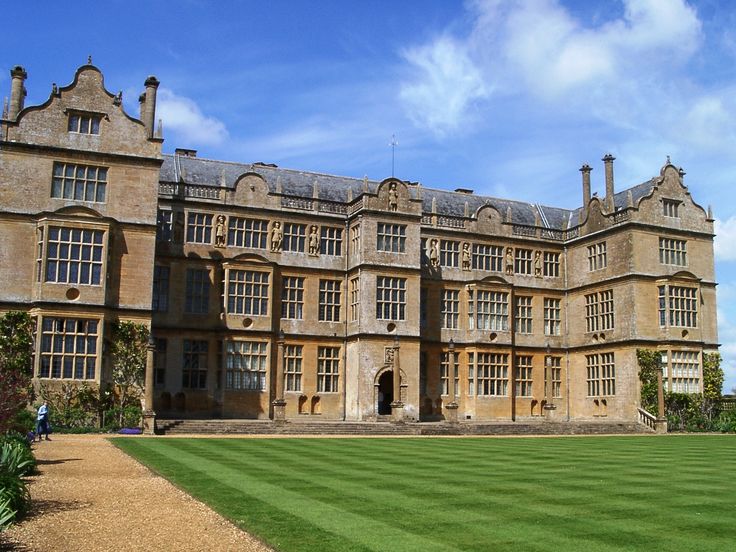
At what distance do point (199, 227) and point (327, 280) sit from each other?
6.55 m

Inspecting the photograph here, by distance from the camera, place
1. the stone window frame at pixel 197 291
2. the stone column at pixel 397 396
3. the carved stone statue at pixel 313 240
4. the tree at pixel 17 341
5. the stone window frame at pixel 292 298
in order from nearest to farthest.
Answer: the tree at pixel 17 341
the stone column at pixel 397 396
the stone window frame at pixel 197 291
the stone window frame at pixel 292 298
the carved stone statue at pixel 313 240

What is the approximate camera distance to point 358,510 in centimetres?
1047

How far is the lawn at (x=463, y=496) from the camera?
28.8 ft

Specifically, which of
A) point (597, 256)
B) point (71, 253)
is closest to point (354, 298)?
point (71, 253)

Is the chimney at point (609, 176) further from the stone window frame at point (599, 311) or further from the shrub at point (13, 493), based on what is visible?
the shrub at point (13, 493)

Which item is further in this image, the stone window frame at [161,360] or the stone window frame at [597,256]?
the stone window frame at [597,256]

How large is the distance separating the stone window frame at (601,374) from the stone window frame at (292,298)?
1546 cm

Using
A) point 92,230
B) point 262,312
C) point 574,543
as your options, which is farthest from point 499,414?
point 574,543

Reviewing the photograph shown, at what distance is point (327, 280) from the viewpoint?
3822cm

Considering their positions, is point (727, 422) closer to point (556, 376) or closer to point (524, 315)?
point (556, 376)

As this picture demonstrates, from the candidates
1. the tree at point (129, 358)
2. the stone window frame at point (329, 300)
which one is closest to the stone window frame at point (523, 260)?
the stone window frame at point (329, 300)

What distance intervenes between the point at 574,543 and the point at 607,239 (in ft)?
112

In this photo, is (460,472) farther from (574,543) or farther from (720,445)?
(720,445)

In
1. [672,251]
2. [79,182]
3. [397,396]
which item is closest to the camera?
[79,182]
